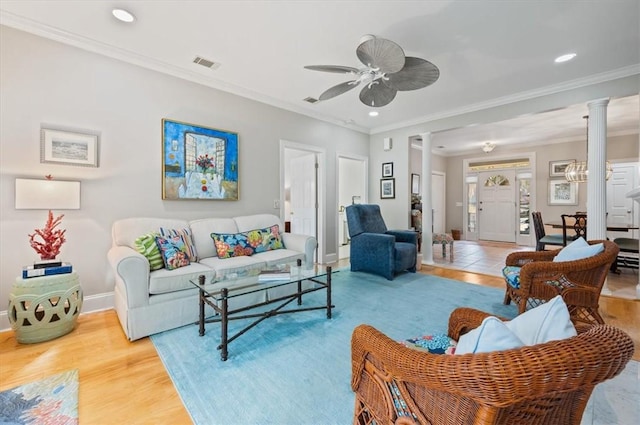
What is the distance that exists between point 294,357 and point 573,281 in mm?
2236

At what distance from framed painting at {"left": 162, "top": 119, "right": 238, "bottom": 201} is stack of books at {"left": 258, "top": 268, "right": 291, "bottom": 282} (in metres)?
1.53

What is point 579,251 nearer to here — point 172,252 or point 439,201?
point 172,252

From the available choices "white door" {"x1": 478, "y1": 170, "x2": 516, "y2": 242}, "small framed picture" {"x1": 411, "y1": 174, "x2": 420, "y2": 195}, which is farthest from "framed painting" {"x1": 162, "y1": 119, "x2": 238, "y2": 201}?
"white door" {"x1": 478, "y1": 170, "x2": 516, "y2": 242}

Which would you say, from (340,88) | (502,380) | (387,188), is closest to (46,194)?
(340,88)

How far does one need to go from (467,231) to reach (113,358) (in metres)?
8.56

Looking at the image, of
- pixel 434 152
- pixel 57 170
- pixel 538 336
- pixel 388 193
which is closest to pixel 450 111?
pixel 388 193

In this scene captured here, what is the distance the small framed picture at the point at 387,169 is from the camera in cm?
557

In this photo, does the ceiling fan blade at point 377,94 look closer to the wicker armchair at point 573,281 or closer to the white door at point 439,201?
the wicker armchair at point 573,281

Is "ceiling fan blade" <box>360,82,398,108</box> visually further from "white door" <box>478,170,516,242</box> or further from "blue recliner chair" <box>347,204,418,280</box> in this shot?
"white door" <box>478,170,516,242</box>

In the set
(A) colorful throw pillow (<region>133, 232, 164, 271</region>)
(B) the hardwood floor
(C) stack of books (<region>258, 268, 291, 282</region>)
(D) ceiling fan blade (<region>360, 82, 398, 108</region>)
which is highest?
(D) ceiling fan blade (<region>360, 82, 398, 108</region>)

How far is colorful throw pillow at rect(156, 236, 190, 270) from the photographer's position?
2562 mm

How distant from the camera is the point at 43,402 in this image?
5.02 ft

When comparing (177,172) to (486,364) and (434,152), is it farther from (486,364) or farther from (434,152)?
(434,152)

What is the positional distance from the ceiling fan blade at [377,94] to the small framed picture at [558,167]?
613 cm
